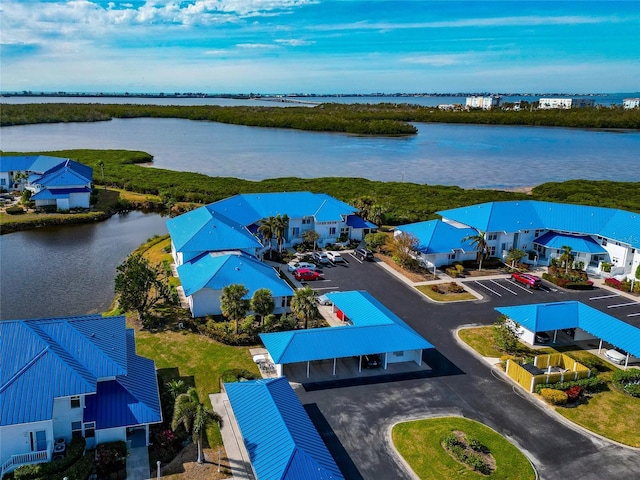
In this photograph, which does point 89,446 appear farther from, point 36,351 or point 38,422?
point 36,351

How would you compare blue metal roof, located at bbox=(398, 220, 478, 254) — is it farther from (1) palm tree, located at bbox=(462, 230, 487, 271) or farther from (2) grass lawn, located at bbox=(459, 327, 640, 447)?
(2) grass lawn, located at bbox=(459, 327, 640, 447)

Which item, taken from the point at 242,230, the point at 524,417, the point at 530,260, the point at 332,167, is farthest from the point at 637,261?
the point at 332,167

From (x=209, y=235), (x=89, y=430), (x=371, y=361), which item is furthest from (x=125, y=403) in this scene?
(x=209, y=235)

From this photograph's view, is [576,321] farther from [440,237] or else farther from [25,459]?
[25,459]

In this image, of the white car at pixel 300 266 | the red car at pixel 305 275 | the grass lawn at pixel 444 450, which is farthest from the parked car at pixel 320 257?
the grass lawn at pixel 444 450

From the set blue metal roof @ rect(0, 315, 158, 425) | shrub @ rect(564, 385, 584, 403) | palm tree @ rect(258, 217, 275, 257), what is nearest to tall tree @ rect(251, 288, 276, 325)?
blue metal roof @ rect(0, 315, 158, 425)
